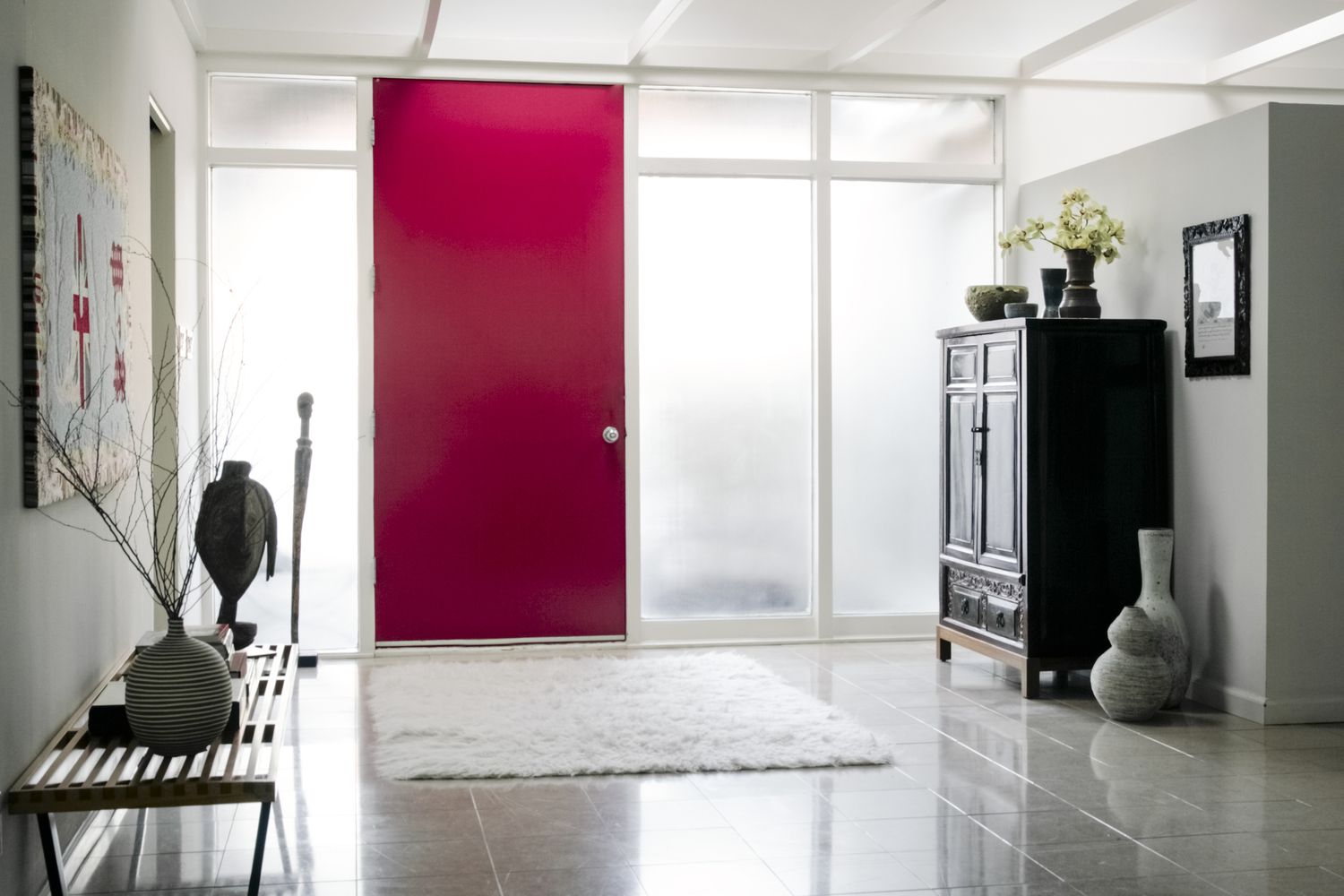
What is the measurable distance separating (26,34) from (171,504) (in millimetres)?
2615

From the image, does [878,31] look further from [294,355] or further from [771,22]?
[294,355]

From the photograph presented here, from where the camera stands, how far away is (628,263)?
595cm

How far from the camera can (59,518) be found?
295cm

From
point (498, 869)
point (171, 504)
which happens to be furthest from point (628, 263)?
point (498, 869)

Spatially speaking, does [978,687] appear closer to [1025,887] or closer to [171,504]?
[1025,887]

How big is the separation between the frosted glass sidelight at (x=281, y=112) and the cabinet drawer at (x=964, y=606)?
129 inches

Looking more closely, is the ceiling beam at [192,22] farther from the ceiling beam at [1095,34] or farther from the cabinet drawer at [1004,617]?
the cabinet drawer at [1004,617]

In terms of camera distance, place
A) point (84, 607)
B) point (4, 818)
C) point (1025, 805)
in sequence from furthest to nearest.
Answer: point (1025, 805)
point (84, 607)
point (4, 818)

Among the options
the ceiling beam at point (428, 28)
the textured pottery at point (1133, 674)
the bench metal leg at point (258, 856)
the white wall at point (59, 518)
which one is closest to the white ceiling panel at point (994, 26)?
the ceiling beam at point (428, 28)

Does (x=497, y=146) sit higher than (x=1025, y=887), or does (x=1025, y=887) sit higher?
(x=497, y=146)

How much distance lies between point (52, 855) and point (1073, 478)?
3661 mm

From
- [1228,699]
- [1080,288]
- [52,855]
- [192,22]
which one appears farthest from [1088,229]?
[52,855]

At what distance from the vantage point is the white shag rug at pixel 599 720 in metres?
3.93

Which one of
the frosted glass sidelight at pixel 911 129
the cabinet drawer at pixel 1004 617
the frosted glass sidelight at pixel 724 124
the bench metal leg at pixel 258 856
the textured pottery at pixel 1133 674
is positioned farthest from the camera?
the frosted glass sidelight at pixel 911 129
